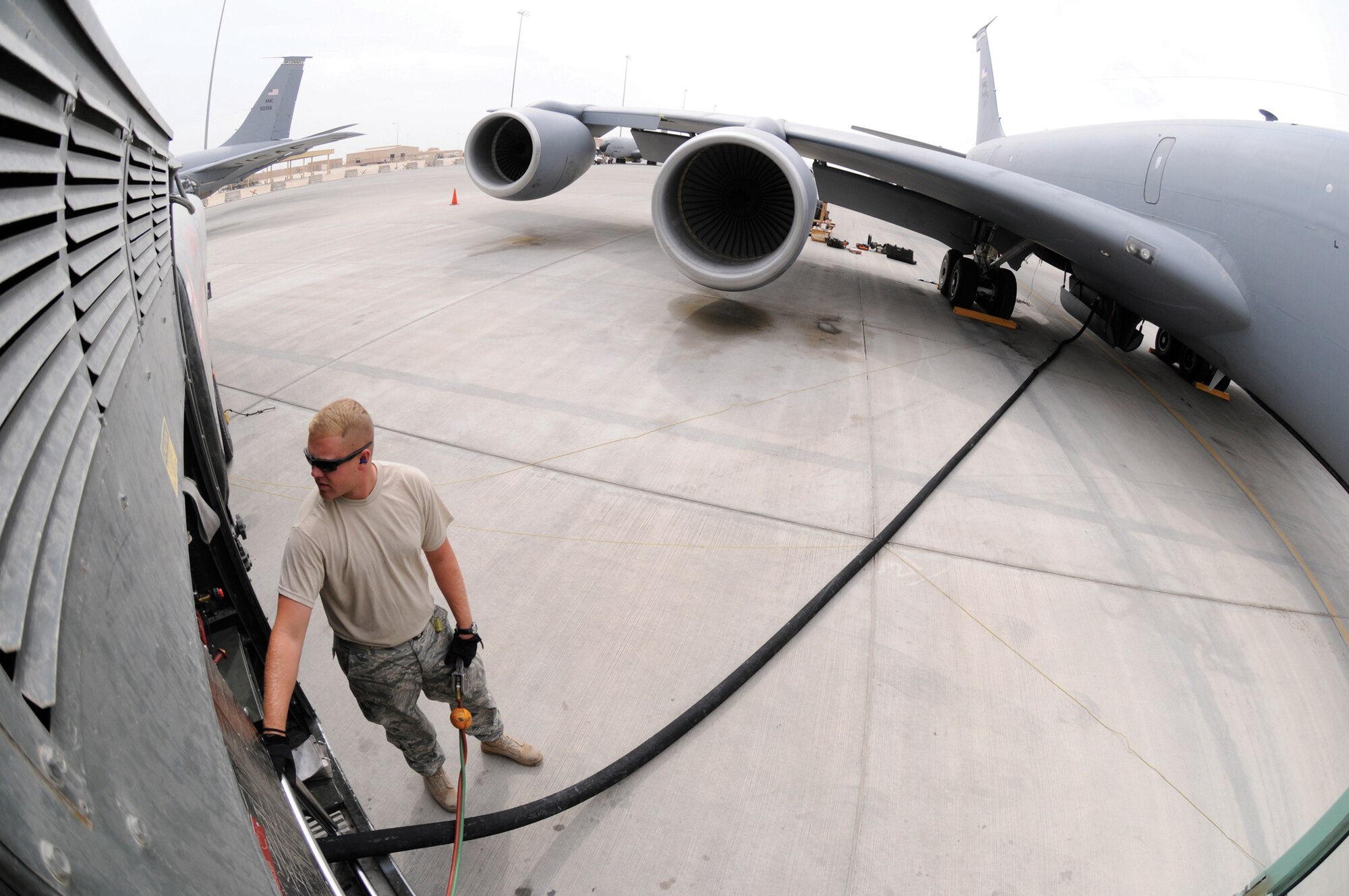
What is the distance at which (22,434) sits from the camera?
3.33ft

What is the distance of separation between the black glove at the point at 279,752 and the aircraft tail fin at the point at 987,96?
42.4ft

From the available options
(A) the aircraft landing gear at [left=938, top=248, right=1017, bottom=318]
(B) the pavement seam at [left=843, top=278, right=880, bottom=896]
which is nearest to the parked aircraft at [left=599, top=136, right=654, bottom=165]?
(A) the aircraft landing gear at [left=938, top=248, right=1017, bottom=318]

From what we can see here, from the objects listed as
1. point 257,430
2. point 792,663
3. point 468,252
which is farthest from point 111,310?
point 468,252

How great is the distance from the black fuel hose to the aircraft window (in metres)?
4.10

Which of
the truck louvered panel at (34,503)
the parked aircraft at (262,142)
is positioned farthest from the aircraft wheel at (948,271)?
the parked aircraft at (262,142)

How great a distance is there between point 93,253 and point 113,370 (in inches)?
12.4

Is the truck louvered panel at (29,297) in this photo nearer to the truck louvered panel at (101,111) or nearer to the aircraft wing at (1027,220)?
the truck louvered panel at (101,111)

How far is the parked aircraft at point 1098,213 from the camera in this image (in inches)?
194

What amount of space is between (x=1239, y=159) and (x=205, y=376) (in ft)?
23.4

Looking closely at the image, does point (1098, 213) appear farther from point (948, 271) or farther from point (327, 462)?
point (327, 462)

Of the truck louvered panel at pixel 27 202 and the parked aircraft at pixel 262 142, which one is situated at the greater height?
the parked aircraft at pixel 262 142

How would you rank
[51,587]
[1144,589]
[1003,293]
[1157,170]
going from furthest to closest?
[1003,293], [1157,170], [1144,589], [51,587]

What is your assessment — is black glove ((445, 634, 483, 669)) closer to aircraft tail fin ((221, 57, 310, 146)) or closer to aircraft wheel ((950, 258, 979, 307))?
aircraft wheel ((950, 258, 979, 307))

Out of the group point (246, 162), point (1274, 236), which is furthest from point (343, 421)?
point (246, 162)
